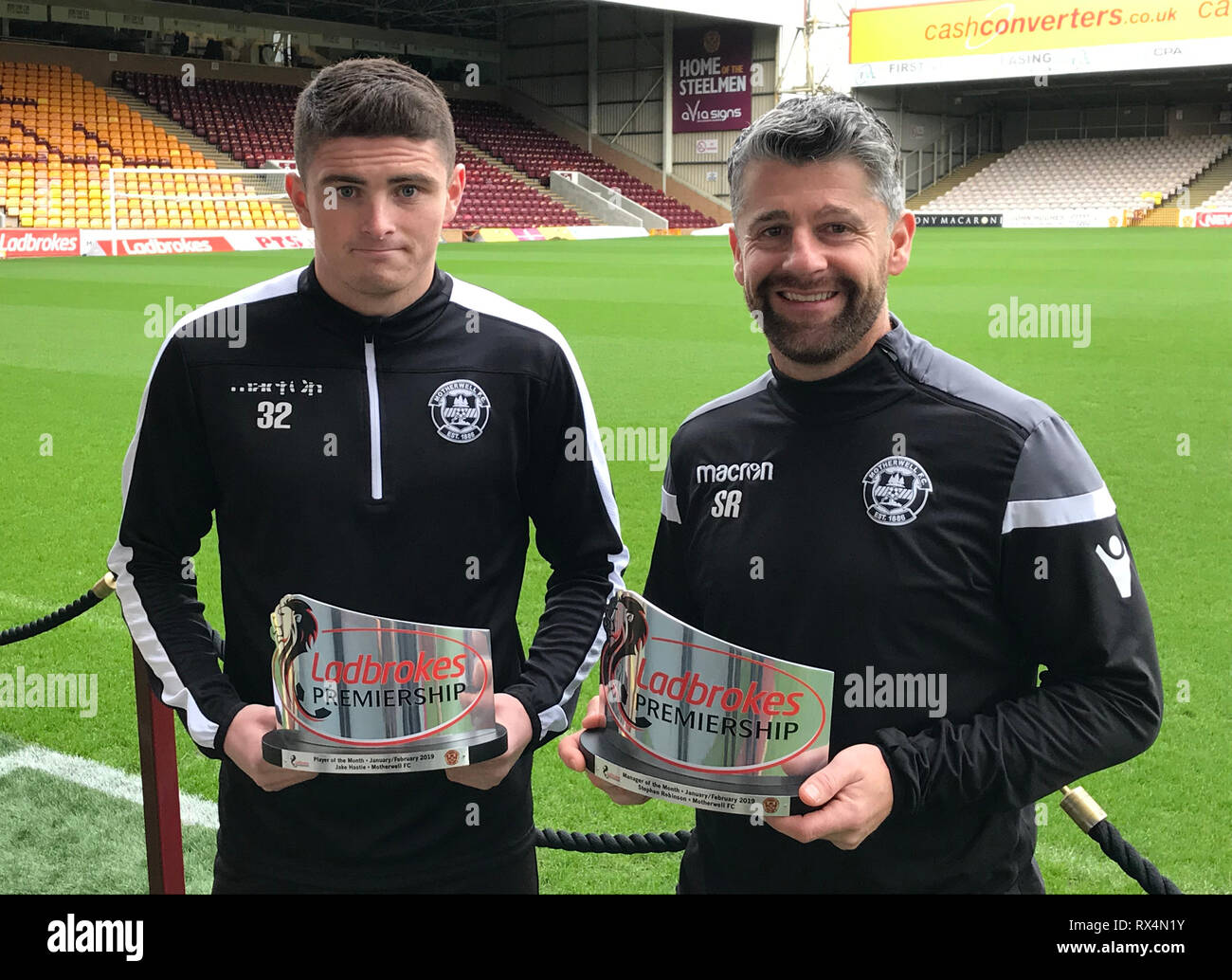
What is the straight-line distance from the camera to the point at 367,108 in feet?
5.91

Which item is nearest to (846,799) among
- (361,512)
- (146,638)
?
(361,512)

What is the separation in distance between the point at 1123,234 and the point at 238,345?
28964 mm

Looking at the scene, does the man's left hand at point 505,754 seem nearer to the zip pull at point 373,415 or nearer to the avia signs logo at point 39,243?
the zip pull at point 373,415

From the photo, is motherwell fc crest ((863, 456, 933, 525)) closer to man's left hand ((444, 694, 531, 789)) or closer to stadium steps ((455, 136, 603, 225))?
man's left hand ((444, 694, 531, 789))

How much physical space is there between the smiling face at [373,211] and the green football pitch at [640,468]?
165 centimetres

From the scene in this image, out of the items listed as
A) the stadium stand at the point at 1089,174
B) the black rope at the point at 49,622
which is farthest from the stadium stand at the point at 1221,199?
the black rope at the point at 49,622

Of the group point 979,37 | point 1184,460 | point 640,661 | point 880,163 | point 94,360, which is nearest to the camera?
point 640,661

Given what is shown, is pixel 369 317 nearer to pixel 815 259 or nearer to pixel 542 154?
→ pixel 815 259

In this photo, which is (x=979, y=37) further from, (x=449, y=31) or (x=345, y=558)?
(x=345, y=558)

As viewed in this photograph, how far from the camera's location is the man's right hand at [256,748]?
1.74 metres

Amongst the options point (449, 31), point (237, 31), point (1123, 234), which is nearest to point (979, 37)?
point (1123, 234)

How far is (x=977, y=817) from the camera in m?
1.68

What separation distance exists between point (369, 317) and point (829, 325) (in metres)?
0.70

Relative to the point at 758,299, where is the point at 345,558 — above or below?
below
